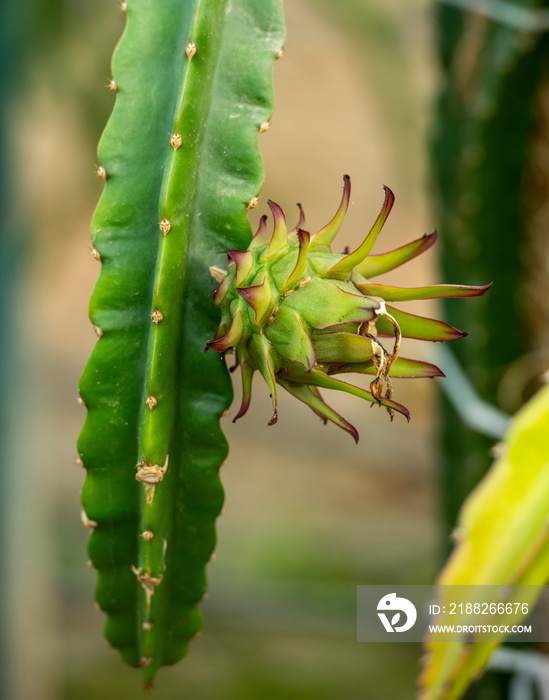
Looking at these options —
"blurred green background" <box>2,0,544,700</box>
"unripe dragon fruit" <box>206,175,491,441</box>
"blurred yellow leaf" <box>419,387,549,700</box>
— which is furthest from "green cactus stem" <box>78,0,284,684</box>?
"blurred green background" <box>2,0,544,700</box>

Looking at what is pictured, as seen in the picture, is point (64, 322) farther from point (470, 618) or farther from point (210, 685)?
point (470, 618)

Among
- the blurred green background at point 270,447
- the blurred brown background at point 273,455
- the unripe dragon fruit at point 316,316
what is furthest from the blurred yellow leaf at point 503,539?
the blurred brown background at point 273,455

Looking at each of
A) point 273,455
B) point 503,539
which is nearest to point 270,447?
point 273,455

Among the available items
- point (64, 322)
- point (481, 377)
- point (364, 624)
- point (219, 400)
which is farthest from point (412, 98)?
point (64, 322)

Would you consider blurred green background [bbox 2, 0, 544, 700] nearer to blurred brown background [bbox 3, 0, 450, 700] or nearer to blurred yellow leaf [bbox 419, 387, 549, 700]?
blurred brown background [bbox 3, 0, 450, 700]

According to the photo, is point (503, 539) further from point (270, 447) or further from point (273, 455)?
point (273, 455)
